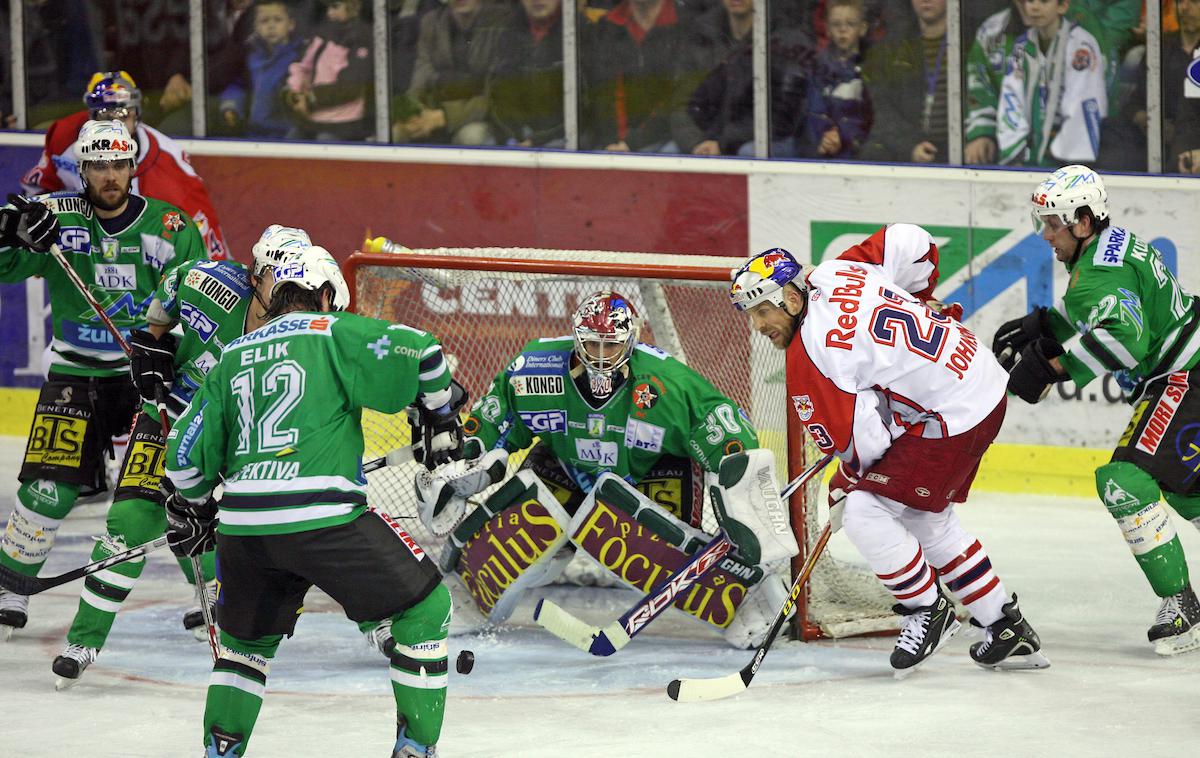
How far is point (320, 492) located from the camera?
3412 millimetres

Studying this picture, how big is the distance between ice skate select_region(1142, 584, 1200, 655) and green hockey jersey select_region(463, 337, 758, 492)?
1.16m

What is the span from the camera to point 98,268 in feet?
16.4

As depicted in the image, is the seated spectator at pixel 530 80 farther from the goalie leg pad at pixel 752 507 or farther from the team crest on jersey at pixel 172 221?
the goalie leg pad at pixel 752 507

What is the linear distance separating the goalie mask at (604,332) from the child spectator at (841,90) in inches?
97.3

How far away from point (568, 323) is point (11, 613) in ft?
6.01

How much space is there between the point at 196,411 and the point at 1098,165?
4216mm

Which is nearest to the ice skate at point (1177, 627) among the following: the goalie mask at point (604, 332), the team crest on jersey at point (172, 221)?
the goalie mask at point (604, 332)

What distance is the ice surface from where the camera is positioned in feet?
13.2

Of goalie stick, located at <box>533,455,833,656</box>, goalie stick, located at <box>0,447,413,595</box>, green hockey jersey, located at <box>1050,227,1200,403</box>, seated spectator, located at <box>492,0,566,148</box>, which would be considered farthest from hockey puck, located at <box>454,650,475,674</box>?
seated spectator, located at <box>492,0,566,148</box>

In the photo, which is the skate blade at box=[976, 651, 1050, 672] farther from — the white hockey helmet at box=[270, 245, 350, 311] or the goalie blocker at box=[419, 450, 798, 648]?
the white hockey helmet at box=[270, 245, 350, 311]

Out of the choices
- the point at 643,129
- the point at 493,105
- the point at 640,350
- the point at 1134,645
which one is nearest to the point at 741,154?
the point at 643,129

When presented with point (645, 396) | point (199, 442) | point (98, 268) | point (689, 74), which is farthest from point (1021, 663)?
point (689, 74)

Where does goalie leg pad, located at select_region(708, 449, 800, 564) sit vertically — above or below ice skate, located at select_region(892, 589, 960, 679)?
above

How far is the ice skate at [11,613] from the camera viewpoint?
5.02 meters
